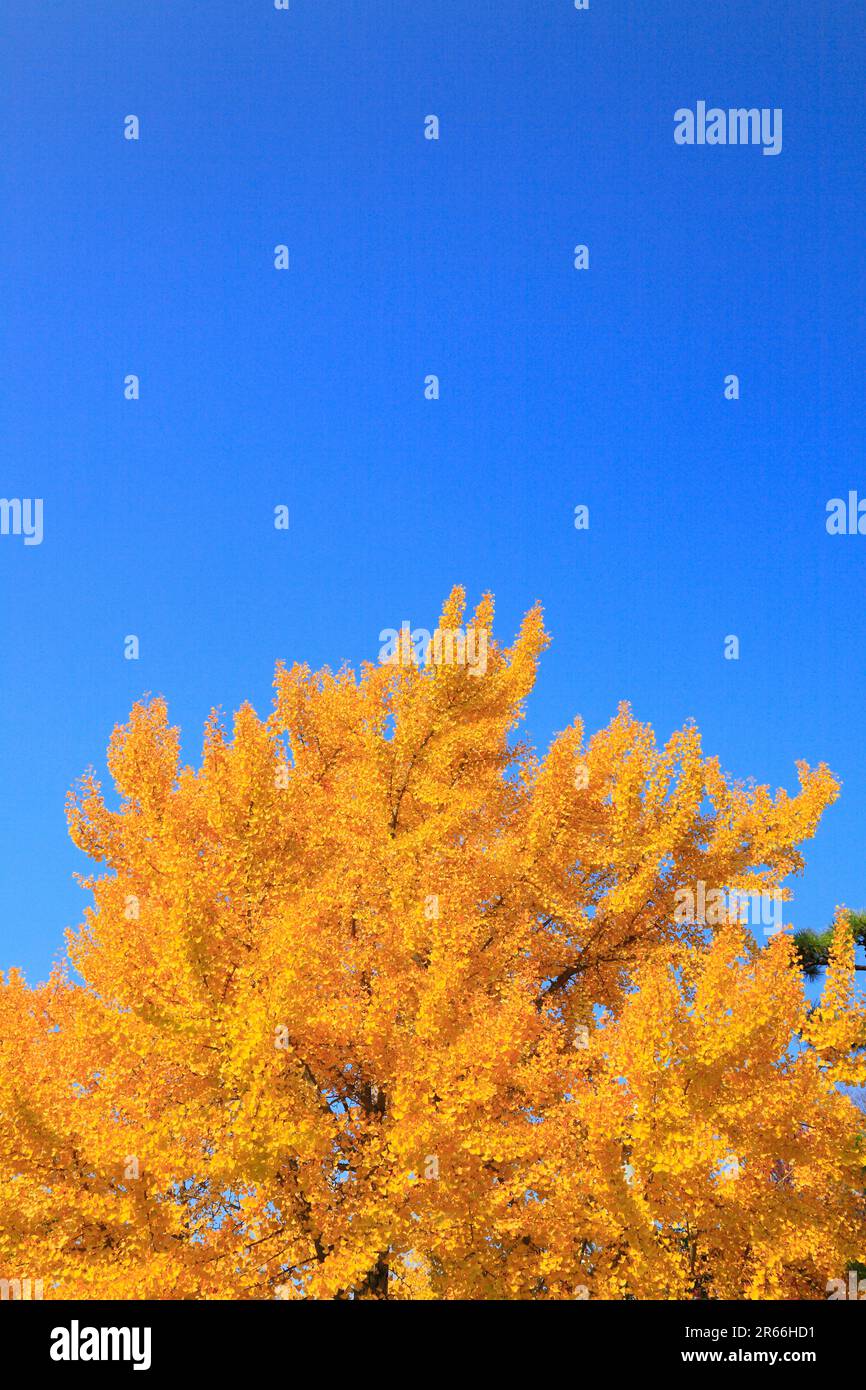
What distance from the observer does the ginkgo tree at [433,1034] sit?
1089cm

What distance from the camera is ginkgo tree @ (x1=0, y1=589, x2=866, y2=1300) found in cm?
1089

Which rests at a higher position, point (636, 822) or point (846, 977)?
point (636, 822)

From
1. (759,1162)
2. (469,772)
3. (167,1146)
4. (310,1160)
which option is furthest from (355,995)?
(759,1162)

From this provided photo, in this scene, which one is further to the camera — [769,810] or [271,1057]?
[769,810]

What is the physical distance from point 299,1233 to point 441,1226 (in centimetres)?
179

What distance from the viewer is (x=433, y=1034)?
11.1m

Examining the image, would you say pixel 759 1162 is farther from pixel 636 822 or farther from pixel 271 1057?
pixel 271 1057

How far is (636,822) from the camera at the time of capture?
14.0m

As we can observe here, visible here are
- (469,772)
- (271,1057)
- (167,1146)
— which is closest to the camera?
(271,1057)
